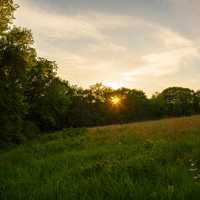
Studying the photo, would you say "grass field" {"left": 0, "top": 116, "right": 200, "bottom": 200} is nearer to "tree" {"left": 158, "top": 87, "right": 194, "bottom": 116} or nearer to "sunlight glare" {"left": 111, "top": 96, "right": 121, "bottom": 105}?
"sunlight glare" {"left": 111, "top": 96, "right": 121, "bottom": 105}

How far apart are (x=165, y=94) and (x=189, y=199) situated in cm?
11135

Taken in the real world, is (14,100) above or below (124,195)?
above

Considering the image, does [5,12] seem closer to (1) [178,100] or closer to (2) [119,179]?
(2) [119,179]

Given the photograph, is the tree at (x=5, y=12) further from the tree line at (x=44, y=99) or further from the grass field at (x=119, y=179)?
the grass field at (x=119, y=179)

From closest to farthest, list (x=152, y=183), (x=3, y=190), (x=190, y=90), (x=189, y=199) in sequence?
(x=189, y=199), (x=152, y=183), (x=3, y=190), (x=190, y=90)

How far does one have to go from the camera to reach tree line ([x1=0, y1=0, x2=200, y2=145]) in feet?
83.5

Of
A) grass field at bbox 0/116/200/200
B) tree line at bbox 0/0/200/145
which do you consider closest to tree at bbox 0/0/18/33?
tree line at bbox 0/0/200/145

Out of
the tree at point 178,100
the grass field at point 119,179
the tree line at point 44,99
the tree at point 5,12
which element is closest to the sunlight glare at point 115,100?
the tree line at point 44,99

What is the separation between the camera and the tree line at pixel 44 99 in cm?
2545

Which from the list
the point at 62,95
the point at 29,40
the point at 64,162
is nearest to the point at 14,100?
the point at 29,40

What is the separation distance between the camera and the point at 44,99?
48.5 m

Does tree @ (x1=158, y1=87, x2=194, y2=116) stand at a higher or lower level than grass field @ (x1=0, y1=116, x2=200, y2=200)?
higher

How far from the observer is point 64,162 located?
11.4 m

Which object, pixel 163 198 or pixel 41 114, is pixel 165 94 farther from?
pixel 163 198
